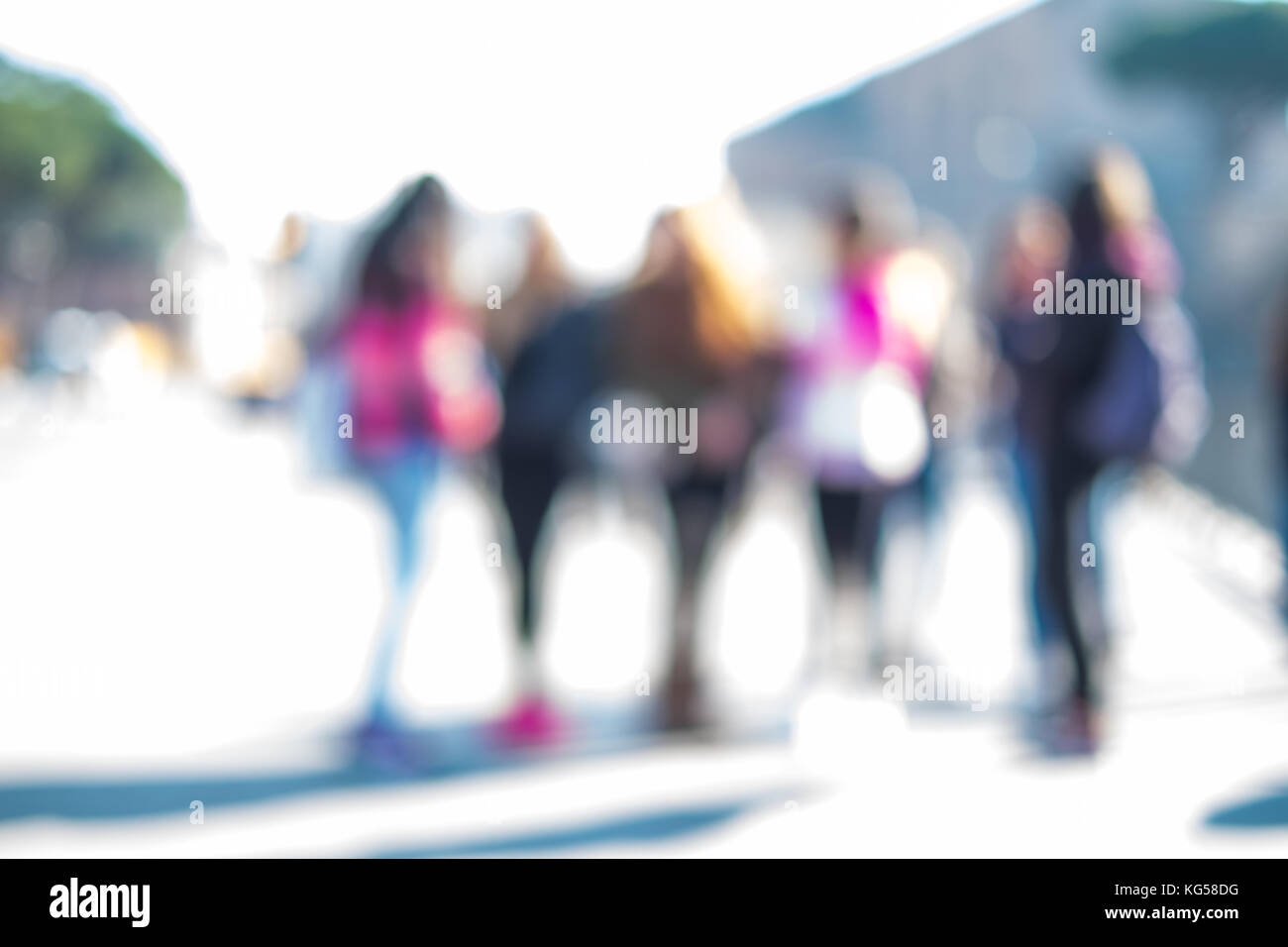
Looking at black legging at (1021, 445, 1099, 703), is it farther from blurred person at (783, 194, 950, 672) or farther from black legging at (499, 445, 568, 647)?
black legging at (499, 445, 568, 647)

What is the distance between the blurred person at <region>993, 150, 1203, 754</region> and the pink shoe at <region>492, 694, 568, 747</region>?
5.43 ft

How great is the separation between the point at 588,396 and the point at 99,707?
6.98 ft

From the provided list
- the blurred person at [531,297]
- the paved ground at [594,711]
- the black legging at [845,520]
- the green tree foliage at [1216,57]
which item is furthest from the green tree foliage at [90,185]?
the black legging at [845,520]

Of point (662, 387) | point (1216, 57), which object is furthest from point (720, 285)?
point (1216, 57)

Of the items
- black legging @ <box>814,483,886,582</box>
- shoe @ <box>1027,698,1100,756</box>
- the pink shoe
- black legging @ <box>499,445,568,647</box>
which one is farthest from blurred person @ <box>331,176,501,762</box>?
shoe @ <box>1027,698,1100,756</box>

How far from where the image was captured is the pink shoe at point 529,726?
426 cm

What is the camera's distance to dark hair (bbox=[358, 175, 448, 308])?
12.8ft

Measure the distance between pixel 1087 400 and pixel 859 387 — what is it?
73cm

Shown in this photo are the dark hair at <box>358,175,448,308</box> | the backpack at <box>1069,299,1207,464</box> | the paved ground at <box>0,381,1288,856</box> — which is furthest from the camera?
the backpack at <box>1069,299,1207,464</box>

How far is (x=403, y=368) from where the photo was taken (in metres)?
3.92

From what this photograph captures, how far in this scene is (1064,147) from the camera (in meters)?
28.6

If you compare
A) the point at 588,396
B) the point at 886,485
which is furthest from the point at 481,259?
the point at 886,485

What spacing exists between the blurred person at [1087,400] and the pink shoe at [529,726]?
65.1 inches

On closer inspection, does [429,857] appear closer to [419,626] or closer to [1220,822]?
[1220,822]
